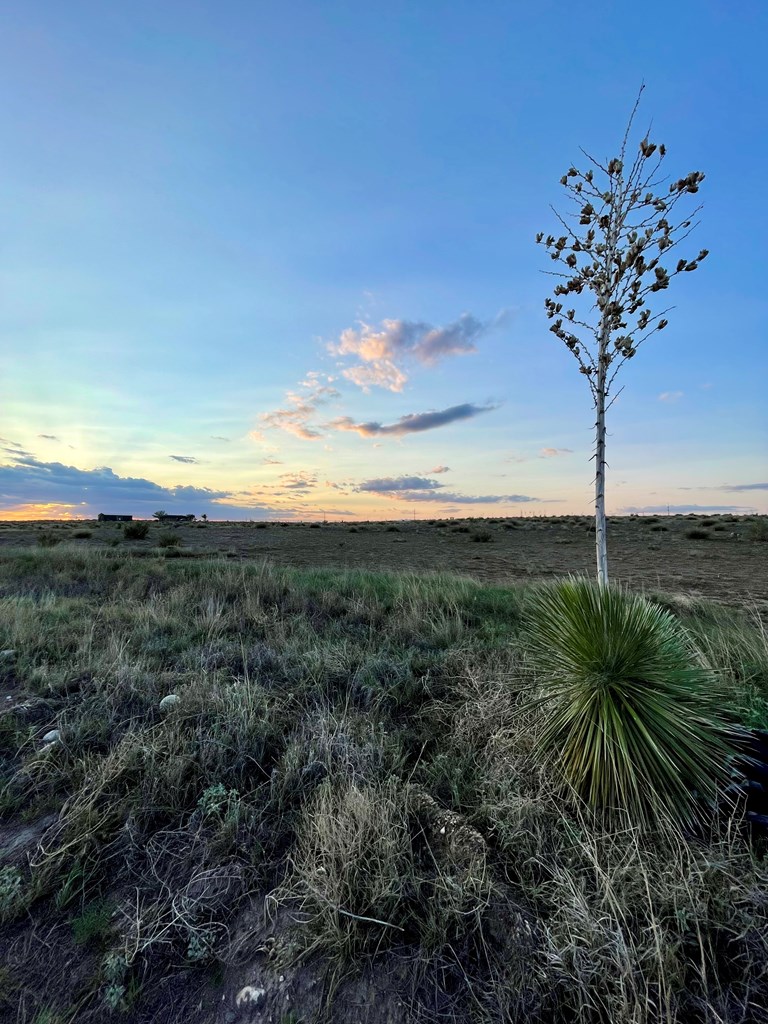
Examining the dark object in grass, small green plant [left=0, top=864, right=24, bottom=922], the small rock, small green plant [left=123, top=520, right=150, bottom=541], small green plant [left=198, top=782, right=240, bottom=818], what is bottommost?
the small rock

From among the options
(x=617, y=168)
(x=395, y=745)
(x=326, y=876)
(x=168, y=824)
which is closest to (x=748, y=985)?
(x=326, y=876)

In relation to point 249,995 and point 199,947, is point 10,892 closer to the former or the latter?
point 199,947

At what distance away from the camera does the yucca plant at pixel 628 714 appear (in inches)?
101

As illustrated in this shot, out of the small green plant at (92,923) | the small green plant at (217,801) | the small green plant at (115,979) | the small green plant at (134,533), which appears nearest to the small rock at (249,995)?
the small green plant at (115,979)

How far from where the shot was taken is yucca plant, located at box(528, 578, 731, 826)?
2570mm

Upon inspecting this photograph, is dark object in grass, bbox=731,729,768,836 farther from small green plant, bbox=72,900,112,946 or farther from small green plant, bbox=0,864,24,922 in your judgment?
small green plant, bbox=0,864,24,922

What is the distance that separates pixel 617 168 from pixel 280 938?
5793 millimetres

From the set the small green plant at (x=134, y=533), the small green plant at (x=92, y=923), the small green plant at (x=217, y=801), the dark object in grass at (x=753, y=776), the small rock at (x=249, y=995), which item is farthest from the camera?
the small green plant at (x=134, y=533)

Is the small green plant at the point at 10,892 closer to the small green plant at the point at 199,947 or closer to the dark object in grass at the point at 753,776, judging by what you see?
the small green plant at the point at 199,947

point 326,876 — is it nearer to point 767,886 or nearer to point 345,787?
point 345,787

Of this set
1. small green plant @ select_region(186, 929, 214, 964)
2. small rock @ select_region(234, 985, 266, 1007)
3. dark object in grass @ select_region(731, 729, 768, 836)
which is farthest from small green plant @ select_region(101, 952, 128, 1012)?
dark object in grass @ select_region(731, 729, 768, 836)

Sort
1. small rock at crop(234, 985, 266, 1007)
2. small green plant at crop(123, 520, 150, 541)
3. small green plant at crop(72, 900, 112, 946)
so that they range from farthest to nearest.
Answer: small green plant at crop(123, 520, 150, 541), small green plant at crop(72, 900, 112, 946), small rock at crop(234, 985, 266, 1007)

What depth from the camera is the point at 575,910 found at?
1.97 metres

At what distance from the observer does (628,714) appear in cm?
277
